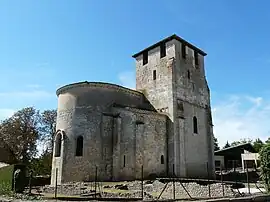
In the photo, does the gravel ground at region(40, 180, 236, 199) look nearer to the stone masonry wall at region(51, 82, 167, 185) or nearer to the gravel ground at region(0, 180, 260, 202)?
the gravel ground at region(0, 180, 260, 202)

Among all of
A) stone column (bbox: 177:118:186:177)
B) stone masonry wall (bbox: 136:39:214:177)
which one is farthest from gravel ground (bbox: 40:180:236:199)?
stone masonry wall (bbox: 136:39:214:177)

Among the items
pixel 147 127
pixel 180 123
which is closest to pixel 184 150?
pixel 180 123

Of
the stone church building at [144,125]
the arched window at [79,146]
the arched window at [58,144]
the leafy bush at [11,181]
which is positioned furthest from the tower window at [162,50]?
the leafy bush at [11,181]

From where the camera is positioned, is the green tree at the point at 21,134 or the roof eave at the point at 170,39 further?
the green tree at the point at 21,134

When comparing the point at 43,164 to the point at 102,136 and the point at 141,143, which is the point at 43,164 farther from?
the point at 141,143

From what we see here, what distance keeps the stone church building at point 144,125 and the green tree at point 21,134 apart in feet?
45.1

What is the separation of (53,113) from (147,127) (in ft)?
64.5

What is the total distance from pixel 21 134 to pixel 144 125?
20391 mm

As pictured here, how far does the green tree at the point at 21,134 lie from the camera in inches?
1451

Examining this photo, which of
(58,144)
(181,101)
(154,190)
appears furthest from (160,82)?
(154,190)

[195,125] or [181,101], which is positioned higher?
[181,101]

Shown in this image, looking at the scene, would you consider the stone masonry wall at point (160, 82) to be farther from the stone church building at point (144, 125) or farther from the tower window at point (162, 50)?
the tower window at point (162, 50)

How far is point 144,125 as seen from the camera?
26.2 m

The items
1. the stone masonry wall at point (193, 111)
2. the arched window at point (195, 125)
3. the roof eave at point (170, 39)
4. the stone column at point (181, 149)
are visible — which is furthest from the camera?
the roof eave at point (170, 39)
